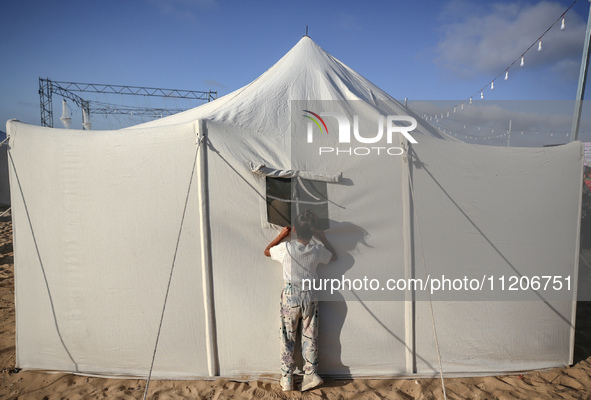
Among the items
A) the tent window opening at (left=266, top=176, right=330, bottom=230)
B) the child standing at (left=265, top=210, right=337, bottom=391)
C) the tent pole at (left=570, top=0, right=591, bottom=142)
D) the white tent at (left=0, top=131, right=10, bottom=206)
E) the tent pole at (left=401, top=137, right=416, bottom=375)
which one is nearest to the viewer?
the child standing at (left=265, top=210, right=337, bottom=391)

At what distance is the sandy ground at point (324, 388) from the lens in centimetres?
273

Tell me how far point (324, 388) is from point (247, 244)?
52.6 inches

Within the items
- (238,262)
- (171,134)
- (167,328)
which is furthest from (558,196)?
(167,328)

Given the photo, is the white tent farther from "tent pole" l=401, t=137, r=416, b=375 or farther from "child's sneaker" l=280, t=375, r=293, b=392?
"tent pole" l=401, t=137, r=416, b=375

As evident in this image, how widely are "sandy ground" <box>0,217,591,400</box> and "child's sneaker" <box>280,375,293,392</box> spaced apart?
0.05 metres

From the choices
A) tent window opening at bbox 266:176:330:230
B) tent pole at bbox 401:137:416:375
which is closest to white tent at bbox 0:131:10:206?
tent window opening at bbox 266:176:330:230

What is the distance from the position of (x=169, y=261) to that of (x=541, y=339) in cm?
335

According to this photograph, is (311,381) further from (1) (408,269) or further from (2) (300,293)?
(1) (408,269)

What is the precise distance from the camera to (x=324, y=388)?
2807 millimetres

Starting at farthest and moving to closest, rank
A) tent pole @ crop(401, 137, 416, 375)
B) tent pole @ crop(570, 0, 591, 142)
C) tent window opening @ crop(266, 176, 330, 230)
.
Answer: tent pole @ crop(570, 0, 591, 142) → tent pole @ crop(401, 137, 416, 375) → tent window opening @ crop(266, 176, 330, 230)

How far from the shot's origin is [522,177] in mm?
3014

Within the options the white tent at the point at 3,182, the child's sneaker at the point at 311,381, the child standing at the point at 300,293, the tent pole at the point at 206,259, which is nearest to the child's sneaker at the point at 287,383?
the child standing at the point at 300,293

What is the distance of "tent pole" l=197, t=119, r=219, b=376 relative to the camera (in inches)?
110

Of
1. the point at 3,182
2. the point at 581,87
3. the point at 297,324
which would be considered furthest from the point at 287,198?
the point at 3,182
